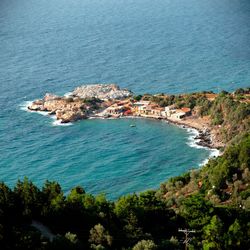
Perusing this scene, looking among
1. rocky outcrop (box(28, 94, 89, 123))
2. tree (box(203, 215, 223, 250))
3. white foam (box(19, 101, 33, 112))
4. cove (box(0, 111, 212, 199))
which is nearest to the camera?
tree (box(203, 215, 223, 250))

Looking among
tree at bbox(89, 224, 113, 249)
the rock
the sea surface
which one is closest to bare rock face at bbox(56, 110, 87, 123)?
the sea surface

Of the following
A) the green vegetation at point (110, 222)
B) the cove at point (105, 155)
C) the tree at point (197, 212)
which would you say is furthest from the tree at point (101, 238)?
the cove at point (105, 155)

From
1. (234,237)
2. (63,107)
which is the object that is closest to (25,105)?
(63,107)

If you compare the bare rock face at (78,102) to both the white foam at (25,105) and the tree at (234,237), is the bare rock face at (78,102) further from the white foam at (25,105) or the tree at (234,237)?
the tree at (234,237)

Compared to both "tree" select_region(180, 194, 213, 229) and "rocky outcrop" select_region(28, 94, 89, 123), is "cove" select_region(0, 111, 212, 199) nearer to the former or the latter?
"rocky outcrop" select_region(28, 94, 89, 123)

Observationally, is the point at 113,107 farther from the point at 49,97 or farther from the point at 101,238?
the point at 101,238

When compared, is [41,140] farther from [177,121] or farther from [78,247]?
[78,247]

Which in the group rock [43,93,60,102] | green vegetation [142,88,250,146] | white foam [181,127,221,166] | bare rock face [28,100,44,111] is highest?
rock [43,93,60,102]
